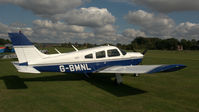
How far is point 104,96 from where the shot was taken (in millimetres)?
5773

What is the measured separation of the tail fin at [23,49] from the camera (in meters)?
6.84

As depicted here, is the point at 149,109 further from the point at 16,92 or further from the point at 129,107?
the point at 16,92

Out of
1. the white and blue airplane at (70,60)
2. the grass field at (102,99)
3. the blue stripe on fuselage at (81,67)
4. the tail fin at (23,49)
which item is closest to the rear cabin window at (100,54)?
the white and blue airplane at (70,60)

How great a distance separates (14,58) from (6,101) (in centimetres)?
1782

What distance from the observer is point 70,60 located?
745cm

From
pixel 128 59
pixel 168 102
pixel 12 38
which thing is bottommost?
pixel 168 102

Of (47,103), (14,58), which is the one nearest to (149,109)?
(47,103)

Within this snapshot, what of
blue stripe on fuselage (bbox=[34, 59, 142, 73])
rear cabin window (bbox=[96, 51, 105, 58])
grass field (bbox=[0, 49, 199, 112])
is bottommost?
grass field (bbox=[0, 49, 199, 112])

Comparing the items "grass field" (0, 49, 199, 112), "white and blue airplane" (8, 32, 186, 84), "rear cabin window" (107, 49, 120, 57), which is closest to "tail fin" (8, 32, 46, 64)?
"white and blue airplane" (8, 32, 186, 84)

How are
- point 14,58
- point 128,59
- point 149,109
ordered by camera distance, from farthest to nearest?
1. point 14,58
2. point 128,59
3. point 149,109

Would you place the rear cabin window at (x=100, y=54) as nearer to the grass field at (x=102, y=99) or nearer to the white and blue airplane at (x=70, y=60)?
the white and blue airplane at (x=70, y=60)

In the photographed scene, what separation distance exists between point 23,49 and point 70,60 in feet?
7.34

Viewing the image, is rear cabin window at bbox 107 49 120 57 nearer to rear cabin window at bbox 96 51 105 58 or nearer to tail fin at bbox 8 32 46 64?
rear cabin window at bbox 96 51 105 58

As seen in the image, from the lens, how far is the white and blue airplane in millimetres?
6879
